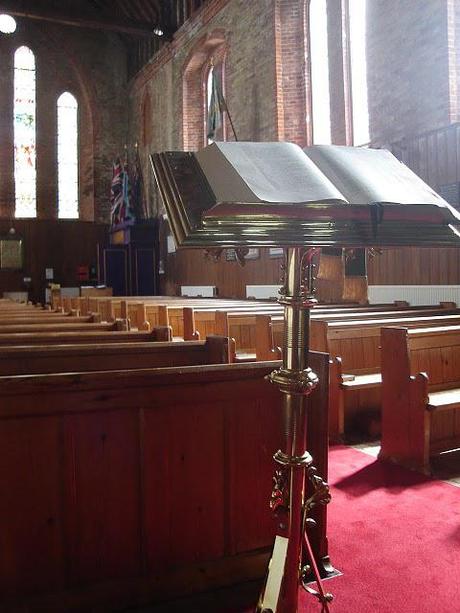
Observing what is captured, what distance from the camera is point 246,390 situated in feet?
6.80

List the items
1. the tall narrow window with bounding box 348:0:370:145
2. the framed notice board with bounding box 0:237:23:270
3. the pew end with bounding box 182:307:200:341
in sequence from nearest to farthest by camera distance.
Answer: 1. the pew end with bounding box 182:307:200:341
2. the tall narrow window with bounding box 348:0:370:145
3. the framed notice board with bounding box 0:237:23:270

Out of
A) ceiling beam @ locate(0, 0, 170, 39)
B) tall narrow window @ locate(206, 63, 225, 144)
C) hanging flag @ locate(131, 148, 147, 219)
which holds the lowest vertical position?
hanging flag @ locate(131, 148, 147, 219)

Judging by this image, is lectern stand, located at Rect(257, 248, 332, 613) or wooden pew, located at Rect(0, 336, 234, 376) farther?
wooden pew, located at Rect(0, 336, 234, 376)

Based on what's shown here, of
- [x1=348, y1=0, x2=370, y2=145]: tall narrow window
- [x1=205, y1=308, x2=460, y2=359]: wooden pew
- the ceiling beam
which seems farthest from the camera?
the ceiling beam

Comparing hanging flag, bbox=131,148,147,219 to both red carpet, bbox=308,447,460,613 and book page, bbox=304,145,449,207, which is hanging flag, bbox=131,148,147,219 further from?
book page, bbox=304,145,449,207

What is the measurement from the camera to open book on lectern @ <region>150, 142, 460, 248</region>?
1.37 metres

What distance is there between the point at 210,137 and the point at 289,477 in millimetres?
11805

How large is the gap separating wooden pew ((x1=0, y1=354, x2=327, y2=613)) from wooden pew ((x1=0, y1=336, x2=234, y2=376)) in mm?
627

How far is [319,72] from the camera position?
1063 cm

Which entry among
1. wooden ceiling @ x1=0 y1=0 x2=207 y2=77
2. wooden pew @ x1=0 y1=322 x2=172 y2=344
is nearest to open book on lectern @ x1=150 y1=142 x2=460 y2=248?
wooden pew @ x1=0 y1=322 x2=172 y2=344

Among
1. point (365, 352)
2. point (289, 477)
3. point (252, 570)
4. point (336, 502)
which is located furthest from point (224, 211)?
point (365, 352)

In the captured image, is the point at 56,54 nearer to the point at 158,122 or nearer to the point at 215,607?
the point at 158,122

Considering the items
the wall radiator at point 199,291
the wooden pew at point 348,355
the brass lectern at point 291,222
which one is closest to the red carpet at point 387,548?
the brass lectern at point 291,222

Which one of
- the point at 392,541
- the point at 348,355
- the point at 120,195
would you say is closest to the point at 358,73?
the point at 348,355
